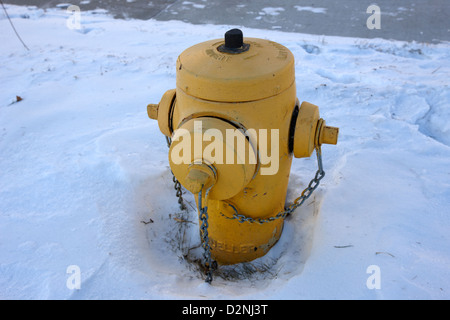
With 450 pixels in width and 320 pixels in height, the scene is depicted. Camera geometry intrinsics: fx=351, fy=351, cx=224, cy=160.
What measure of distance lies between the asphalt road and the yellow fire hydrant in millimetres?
4653

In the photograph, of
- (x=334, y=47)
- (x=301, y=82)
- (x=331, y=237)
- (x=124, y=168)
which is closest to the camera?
(x=331, y=237)

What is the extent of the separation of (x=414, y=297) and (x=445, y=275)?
0.76 feet

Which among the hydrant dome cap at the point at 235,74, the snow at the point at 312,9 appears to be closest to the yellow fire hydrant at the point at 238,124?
the hydrant dome cap at the point at 235,74

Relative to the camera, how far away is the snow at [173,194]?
1.64 meters

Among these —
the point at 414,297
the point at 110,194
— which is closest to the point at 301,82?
the point at 110,194

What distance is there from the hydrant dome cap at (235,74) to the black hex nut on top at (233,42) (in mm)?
25

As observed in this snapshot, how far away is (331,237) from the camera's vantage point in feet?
6.14

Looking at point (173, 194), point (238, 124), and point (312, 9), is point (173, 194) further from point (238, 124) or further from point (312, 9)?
point (312, 9)

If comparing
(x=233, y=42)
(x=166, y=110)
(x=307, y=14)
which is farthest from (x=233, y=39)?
(x=307, y=14)

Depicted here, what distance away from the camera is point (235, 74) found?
1434 mm

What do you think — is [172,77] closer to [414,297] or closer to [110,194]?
[110,194]

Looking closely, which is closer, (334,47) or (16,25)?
(334,47)

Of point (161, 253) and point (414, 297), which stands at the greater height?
point (414, 297)

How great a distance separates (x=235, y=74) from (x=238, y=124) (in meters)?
0.21
